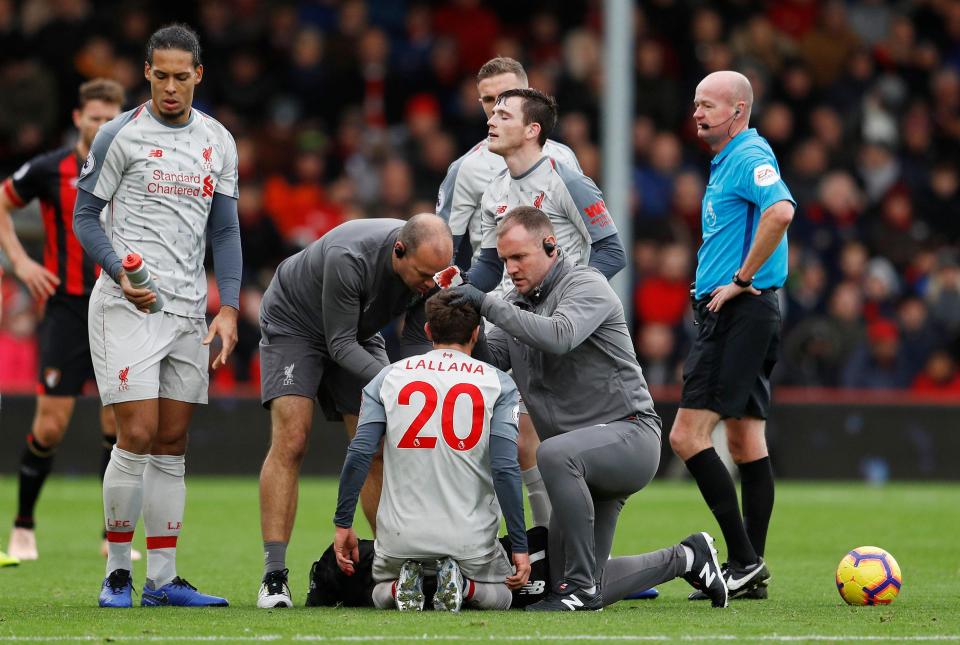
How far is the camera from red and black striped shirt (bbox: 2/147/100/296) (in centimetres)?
938

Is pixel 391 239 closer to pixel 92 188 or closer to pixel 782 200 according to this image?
pixel 92 188

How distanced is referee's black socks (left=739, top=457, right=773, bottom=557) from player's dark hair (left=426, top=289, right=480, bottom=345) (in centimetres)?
193

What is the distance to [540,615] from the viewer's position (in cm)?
648

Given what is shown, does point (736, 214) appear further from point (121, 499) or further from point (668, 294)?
point (668, 294)

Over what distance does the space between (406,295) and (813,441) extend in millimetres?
9142

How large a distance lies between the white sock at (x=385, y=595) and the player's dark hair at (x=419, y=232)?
1456 millimetres

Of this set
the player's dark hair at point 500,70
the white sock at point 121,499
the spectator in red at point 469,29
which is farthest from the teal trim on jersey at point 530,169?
the spectator in red at point 469,29

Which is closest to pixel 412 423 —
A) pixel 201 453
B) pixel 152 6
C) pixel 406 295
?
pixel 406 295

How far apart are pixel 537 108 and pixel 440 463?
204cm

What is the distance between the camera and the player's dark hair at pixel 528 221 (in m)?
6.75

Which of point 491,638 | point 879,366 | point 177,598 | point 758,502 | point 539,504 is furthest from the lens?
point 879,366

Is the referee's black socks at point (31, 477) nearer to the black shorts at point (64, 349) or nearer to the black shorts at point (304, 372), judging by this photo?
the black shorts at point (64, 349)

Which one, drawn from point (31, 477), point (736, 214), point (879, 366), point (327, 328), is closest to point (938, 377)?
point (879, 366)

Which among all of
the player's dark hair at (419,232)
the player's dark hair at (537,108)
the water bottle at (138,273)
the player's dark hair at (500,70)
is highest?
the player's dark hair at (500,70)
